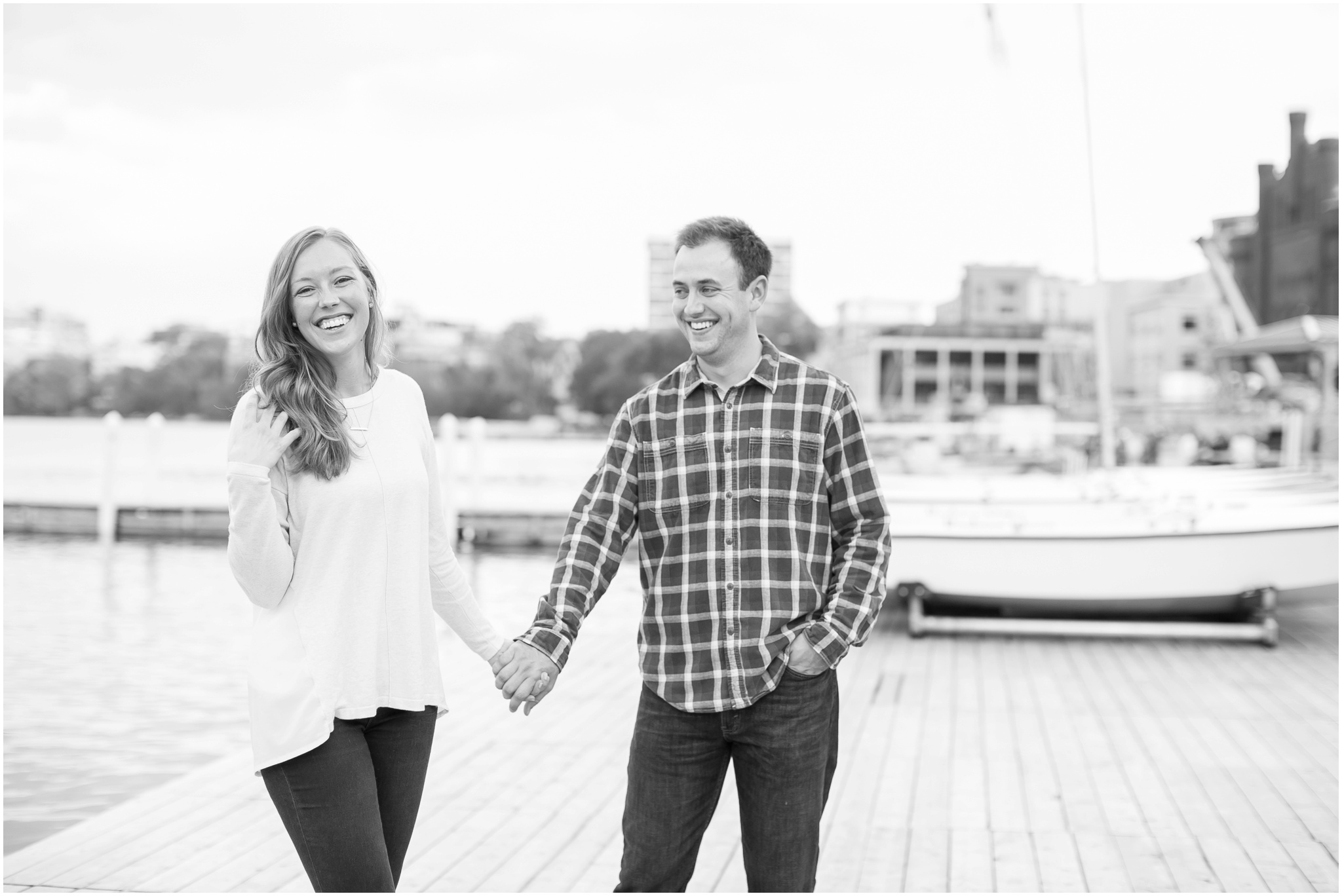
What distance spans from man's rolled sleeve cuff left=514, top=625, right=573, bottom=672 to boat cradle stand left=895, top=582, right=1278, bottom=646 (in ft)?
21.8

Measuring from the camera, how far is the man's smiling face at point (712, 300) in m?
2.55

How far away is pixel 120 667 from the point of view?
9.07 m

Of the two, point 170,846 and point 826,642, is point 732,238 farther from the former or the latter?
point 170,846

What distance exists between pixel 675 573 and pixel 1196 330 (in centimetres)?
13293

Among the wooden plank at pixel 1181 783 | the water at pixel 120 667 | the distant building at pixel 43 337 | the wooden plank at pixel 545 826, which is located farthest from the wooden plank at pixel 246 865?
the distant building at pixel 43 337

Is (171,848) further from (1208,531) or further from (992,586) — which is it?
(1208,531)

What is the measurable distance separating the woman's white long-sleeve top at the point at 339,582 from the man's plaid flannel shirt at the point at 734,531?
1.08 ft

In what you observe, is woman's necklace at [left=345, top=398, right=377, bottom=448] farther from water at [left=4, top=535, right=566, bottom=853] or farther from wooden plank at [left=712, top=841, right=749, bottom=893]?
water at [left=4, top=535, right=566, bottom=853]

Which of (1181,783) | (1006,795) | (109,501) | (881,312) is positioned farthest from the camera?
(881,312)

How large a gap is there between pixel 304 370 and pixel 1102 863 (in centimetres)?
311

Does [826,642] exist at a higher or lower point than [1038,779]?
higher

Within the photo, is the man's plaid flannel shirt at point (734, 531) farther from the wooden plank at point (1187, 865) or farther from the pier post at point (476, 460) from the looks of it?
the pier post at point (476, 460)

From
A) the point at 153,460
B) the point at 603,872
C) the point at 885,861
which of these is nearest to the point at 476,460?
the point at 153,460

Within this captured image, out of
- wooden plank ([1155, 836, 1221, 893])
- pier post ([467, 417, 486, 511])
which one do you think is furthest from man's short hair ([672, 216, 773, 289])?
pier post ([467, 417, 486, 511])
